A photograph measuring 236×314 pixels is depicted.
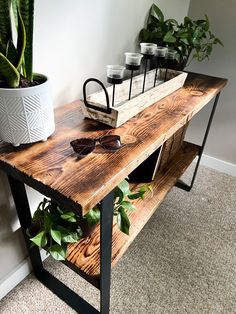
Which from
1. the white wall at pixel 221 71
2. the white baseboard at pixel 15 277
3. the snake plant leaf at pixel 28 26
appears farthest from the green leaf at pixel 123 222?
the white wall at pixel 221 71

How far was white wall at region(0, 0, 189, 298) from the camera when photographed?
0.84m

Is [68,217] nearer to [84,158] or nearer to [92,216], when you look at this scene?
[92,216]

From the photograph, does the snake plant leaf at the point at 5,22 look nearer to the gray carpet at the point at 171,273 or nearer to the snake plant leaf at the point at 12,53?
the snake plant leaf at the point at 12,53

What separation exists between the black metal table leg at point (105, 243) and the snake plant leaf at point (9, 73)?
371 mm

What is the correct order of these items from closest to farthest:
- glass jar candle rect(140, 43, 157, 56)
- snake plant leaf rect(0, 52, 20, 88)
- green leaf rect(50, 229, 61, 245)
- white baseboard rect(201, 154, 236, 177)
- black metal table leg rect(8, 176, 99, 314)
A: snake plant leaf rect(0, 52, 20, 88)
green leaf rect(50, 229, 61, 245)
black metal table leg rect(8, 176, 99, 314)
glass jar candle rect(140, 43, 157, 56)
white baseboard rect(201, 154, 236, 177)

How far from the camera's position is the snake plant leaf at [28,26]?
604 millimetres

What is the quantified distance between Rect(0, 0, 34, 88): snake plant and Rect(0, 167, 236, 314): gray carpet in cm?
97

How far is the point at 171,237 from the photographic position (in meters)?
1.45

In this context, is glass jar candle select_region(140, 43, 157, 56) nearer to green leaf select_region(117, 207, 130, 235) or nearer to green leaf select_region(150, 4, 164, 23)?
green leaf select_region(150, 4, 164, 23)

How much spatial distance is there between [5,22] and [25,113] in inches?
8.8

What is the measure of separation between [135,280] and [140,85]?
940 mm

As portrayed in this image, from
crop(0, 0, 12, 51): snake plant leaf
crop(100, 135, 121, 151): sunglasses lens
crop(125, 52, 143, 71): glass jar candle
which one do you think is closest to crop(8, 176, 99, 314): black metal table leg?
crop(100, 135, 121, 151): sunglasses lens

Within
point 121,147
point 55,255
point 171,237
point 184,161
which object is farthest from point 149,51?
point 171,237

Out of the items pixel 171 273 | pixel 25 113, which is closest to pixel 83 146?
pixel 25 113
